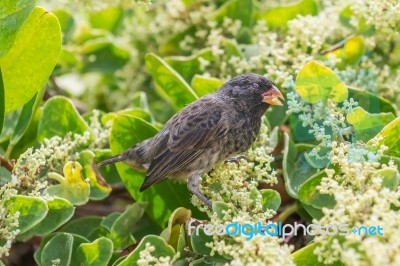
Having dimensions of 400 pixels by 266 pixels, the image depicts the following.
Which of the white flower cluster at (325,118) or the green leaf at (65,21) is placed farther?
the green leaf at (65,21)

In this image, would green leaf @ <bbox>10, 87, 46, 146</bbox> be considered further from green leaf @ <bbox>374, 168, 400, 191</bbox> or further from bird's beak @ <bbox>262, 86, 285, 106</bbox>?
green leaf @ <bbox>374, 168, 400, 191</bbox>

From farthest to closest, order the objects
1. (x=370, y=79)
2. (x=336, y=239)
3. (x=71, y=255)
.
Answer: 1. (x=370, y=79)
2. (x=71, y=255)
3. (x=336, y=239)

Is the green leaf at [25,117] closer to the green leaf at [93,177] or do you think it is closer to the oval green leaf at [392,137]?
the green leaf at [93,177]

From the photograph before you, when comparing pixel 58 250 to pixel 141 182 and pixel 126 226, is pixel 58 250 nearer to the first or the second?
pixel 126 226

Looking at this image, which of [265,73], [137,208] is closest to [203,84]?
[265,73]

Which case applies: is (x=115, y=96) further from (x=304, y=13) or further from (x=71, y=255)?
(x=71, y=255)

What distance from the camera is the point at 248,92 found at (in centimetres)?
303

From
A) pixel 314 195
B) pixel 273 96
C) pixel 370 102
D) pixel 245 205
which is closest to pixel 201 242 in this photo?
pixel 245 205

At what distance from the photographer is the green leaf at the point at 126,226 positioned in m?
2.64

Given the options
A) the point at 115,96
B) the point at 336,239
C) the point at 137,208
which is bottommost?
the point at 115,96

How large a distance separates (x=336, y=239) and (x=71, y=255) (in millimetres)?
1005

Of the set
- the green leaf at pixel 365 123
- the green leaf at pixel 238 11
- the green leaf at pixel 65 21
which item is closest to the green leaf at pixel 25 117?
the green leaf at pixel 65 21

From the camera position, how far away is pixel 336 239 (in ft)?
6.05

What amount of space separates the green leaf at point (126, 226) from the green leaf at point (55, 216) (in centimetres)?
21
